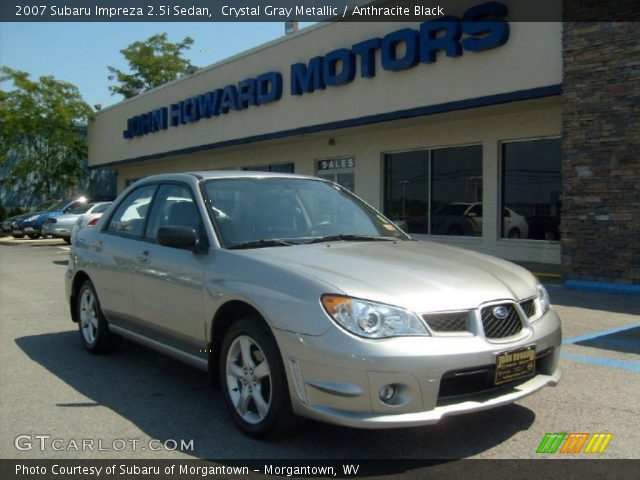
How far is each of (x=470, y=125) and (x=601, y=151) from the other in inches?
176

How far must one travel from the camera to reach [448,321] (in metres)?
3.53

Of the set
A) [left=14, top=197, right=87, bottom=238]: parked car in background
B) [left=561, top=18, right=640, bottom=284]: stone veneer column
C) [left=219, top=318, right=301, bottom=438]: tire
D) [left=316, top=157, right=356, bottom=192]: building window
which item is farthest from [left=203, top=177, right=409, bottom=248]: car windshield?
[left=14, top=197, right=87, bottom=238]: parked car in background

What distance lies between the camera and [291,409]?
370 centimetres

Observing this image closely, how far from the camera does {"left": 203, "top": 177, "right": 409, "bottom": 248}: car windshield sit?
4.57 m

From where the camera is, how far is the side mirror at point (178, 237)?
14.3 ft

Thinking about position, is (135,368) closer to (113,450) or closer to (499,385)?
(113,450)

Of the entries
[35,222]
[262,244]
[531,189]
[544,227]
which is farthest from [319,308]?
[35,222]

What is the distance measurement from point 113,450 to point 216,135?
1898cm

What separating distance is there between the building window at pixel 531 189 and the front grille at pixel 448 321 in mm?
10089

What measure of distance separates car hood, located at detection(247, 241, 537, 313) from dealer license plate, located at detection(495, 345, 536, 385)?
0.31 metres

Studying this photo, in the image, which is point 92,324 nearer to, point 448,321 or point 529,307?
point 448,321

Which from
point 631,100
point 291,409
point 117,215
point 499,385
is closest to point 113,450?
point 291,409

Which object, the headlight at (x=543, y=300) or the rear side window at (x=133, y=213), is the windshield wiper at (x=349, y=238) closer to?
the headlight at (x=543, y=300)

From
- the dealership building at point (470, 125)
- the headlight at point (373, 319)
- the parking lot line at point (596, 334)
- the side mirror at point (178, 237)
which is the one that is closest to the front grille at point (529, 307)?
the headlight at point (373, 319)
